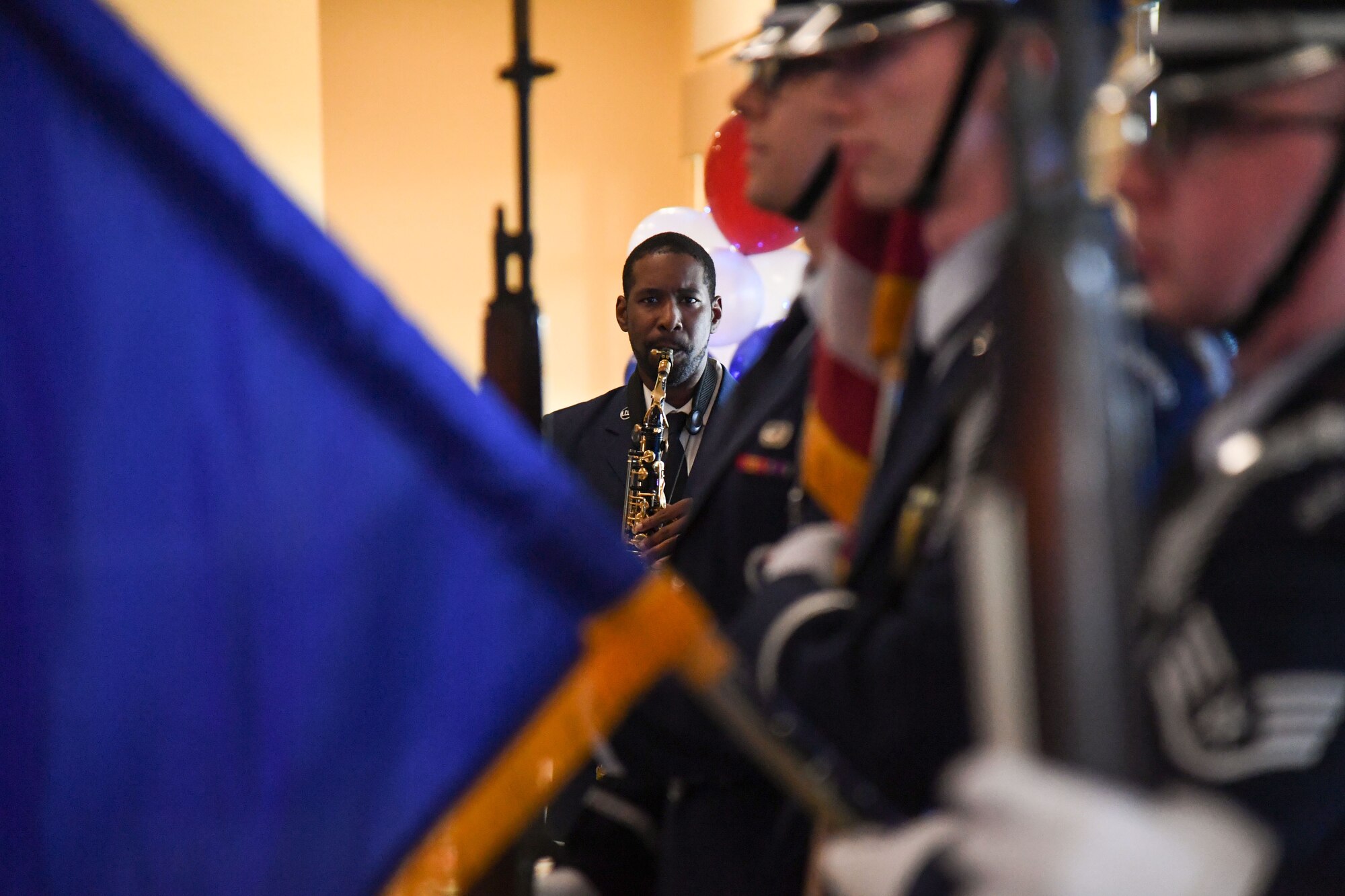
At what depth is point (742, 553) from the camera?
1.39 metres

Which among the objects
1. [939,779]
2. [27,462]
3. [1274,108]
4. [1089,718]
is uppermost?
[1274,108]

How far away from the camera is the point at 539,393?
1.26 meters

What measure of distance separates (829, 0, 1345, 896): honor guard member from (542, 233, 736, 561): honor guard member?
200cm

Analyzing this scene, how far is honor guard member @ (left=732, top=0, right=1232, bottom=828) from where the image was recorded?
3.01 feet

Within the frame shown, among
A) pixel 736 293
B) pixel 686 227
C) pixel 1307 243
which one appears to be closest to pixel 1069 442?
pixel 1307 243

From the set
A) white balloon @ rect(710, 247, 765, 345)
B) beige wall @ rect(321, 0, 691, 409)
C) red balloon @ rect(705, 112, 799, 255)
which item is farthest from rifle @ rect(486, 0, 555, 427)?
beige wall @ rect(321, 0, 691, 409)

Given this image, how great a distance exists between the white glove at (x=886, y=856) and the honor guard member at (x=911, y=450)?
0.31ft

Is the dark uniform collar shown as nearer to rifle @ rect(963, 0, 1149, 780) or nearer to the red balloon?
the red balloon

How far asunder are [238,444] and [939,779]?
1.68 ft

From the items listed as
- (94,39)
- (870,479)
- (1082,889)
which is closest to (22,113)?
(94,39)

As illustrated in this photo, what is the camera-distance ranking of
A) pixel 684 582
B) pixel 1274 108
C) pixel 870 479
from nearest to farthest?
pixel 1274 108 → pixel 870 479 → pixel 684 582

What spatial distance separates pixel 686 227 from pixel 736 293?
0.45 m

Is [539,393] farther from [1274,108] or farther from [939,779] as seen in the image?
[1274,108]

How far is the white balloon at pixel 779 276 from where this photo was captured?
4039 mm
